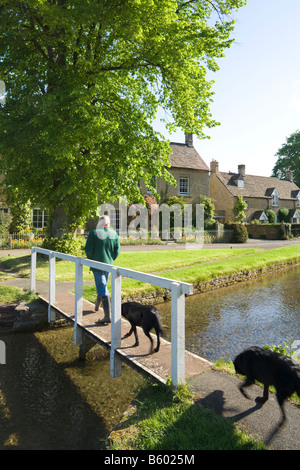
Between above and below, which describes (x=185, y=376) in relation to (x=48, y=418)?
above

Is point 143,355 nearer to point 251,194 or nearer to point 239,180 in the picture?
point 239,180

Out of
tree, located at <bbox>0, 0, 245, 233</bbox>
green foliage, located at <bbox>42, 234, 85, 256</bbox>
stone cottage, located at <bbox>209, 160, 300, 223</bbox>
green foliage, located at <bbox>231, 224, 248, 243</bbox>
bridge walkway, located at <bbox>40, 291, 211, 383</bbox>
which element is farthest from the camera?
stone cottage, located at <bbox>209, 160, 300, 223</bbox>

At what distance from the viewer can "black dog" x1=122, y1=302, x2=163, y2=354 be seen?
4.52m

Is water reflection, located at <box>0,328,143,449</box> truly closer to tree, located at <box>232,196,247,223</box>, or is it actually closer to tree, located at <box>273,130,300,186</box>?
tree, located at <box>232,196,247,223</box>

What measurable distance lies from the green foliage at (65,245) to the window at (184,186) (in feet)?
73.1

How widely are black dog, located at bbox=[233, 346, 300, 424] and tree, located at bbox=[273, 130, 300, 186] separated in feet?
230

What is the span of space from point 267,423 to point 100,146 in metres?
10.8

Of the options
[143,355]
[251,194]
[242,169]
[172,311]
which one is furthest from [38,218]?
[242,169]

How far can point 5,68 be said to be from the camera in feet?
39.9

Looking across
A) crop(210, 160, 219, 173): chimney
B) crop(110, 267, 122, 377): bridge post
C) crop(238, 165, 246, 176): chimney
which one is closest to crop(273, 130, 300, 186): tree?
crop(238, 165, 246, 176): chimney

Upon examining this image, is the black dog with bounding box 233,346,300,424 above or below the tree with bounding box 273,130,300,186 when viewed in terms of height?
below

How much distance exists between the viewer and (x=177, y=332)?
144 inches
